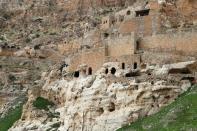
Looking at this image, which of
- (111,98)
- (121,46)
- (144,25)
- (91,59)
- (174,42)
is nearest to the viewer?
(111,98)

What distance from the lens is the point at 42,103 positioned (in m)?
60.5

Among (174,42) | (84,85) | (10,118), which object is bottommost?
(10,118)

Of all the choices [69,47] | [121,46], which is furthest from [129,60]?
[69,47]

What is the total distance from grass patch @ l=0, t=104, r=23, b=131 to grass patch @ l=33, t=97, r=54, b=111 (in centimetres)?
283

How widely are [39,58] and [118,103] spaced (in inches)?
1389

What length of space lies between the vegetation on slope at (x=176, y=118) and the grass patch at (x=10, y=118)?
58.8ft

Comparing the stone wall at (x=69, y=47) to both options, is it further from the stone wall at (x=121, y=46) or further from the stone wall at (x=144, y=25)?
the stone wall at (x=121, y=46)

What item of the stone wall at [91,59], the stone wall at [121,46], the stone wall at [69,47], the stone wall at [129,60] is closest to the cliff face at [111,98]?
the stone wall at [129,60]

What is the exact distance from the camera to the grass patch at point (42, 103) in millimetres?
59403

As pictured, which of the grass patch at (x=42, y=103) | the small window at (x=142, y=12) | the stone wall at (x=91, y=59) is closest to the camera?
the stone wall at (x=91, y=59)

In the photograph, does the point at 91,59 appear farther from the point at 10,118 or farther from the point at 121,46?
the point at 10,118

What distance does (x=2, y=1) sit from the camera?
113500 mm

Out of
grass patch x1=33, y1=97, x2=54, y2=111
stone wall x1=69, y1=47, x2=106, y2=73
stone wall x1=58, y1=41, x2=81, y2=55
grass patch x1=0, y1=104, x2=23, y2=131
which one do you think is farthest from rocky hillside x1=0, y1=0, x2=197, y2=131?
stone wall x1=69, y1=47, x2=106, y2=73

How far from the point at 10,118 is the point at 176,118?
23886 millimetres
